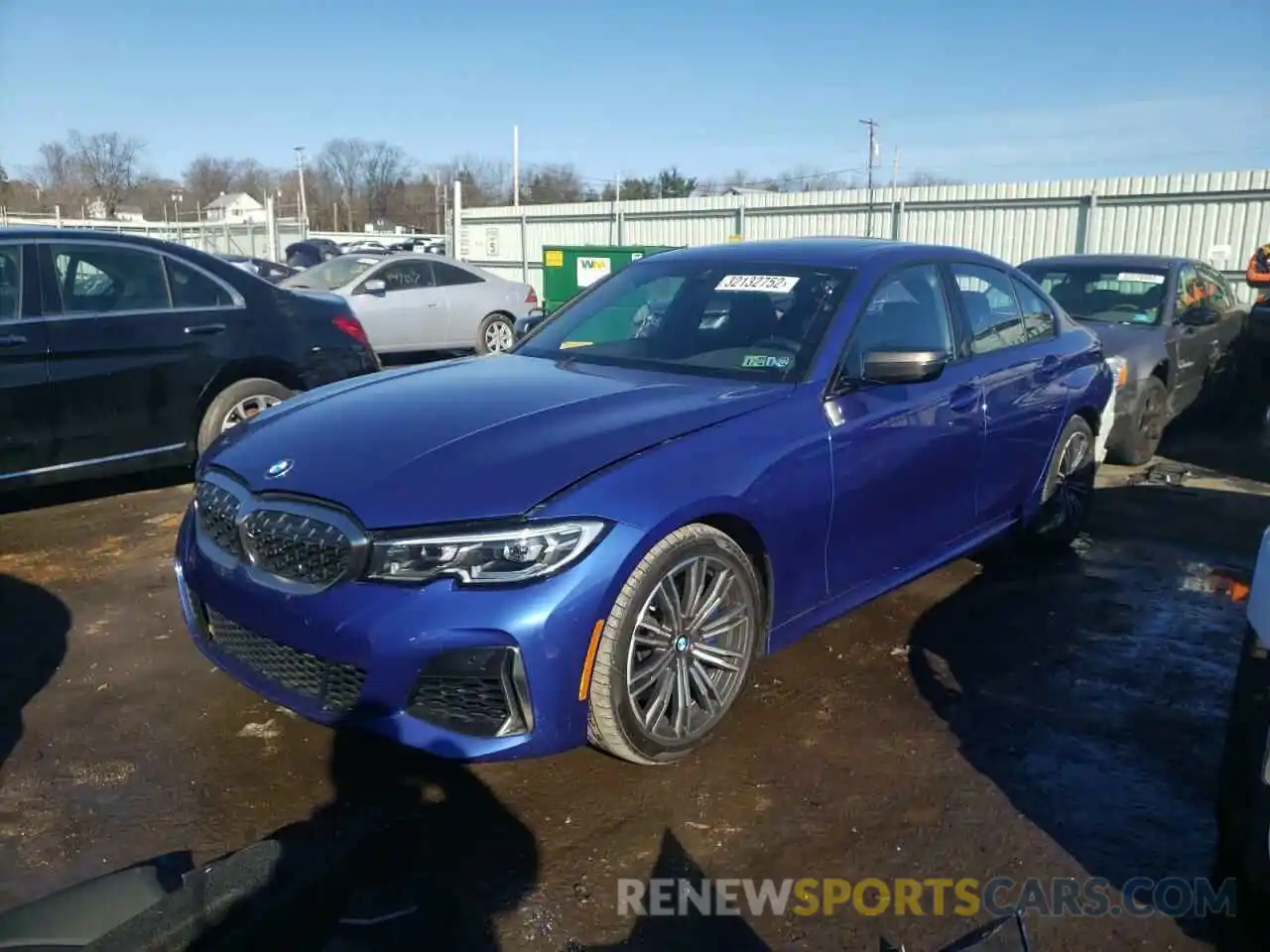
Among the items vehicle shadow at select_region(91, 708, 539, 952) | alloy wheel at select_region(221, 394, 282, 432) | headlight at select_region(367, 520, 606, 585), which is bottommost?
vehicle shadow at select_region(91, 708, 539, 952)

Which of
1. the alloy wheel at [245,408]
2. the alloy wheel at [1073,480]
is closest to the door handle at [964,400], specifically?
the alloy wheel at [1073,480]

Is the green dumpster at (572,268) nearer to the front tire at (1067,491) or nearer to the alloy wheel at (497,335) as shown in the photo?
the alloy wheel at (497,335)

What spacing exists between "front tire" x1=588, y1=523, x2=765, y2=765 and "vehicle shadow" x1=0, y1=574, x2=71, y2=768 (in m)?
1.95

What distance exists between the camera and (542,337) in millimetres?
4387

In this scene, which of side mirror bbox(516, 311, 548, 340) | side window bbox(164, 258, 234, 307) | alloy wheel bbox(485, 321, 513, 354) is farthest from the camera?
alloy wheel bbox(485, 321, 513, 354)

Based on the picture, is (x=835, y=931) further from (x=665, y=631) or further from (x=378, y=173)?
(x=378, y=173)

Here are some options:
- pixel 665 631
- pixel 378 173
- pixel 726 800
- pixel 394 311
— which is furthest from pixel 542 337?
pixel 378 173

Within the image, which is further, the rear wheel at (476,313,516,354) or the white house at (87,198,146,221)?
the white house at (87,198,146,221)

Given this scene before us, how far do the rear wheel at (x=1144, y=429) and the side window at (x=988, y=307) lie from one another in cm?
307

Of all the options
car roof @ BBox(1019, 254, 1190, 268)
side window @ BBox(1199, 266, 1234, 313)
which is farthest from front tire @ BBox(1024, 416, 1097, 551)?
side window @ BBox(1199, 266, 1234, 313)

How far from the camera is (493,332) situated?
13.8 meters

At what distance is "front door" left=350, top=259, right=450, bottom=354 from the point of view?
12234mm

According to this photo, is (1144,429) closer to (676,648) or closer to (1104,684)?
(1104,684)

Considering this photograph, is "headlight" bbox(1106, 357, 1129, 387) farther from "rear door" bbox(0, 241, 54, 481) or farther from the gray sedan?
the gray sedan
